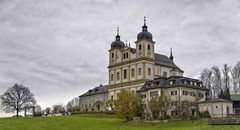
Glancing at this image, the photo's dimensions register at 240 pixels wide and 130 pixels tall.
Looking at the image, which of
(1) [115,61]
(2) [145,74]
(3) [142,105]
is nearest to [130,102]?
(3) [142,105]

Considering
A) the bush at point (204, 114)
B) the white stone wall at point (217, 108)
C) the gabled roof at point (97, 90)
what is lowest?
the bush at point (204, 114)

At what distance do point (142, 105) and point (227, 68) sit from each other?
1297 inches

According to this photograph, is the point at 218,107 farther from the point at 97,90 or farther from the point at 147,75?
the point at 97,90

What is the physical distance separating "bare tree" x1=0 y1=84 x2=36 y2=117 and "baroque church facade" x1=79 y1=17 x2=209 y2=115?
1871 centimetres

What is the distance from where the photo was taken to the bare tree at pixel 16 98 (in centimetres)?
10000

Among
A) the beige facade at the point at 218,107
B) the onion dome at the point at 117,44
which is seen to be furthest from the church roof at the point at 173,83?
the onion dome at the point at 117,44

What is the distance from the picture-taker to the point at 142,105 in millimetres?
71250

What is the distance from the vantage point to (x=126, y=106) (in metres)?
64.6

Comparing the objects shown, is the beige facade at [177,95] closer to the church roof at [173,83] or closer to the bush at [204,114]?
the church roof at [173,83]

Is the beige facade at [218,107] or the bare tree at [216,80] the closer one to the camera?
the beige facade at [218,107]

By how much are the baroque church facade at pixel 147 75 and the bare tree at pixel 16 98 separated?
61.4 feet

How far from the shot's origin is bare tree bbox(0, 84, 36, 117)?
100000 millimetres

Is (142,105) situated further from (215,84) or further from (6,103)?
(6,103)

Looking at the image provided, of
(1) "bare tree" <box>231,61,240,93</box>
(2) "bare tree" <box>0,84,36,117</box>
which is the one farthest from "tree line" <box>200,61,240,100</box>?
(2) "bare tree" <box>0,84,36,117</box>
